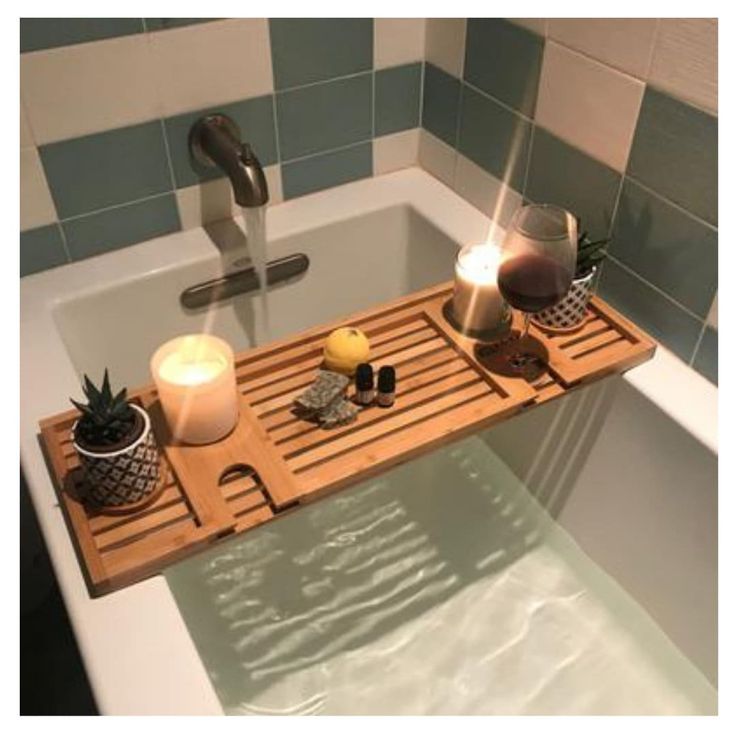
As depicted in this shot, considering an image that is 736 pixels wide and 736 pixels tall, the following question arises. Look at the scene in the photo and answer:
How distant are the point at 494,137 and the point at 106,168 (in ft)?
2.15

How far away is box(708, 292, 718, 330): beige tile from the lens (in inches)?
41.3

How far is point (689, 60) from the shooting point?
958 mm

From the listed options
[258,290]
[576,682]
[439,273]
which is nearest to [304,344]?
[258,290]

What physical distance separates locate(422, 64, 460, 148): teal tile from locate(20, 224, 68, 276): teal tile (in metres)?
0.72

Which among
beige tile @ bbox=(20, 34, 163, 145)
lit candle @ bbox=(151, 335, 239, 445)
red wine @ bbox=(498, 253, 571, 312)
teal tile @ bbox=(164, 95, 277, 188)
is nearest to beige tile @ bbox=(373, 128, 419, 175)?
teal tile @ bbox=(164, 95, 277, 188)

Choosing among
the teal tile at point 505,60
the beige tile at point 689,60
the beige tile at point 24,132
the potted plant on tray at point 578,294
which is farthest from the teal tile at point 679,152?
the beige tile at point 24,132

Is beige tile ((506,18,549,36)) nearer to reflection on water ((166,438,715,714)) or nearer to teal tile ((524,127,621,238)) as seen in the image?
teal tile ((524,127,621,238))

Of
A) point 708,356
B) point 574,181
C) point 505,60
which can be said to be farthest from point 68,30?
point 708,356

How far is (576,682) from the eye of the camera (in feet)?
3.99

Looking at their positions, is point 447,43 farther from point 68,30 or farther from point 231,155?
point 68,30

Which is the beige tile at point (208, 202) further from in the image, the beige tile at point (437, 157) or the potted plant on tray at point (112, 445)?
the potted plant on tray at point (112, 445)

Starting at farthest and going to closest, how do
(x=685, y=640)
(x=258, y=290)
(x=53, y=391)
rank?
1. (x=258, y=290)
2. (x=685, y=640)
3. (x=53, y=391)
